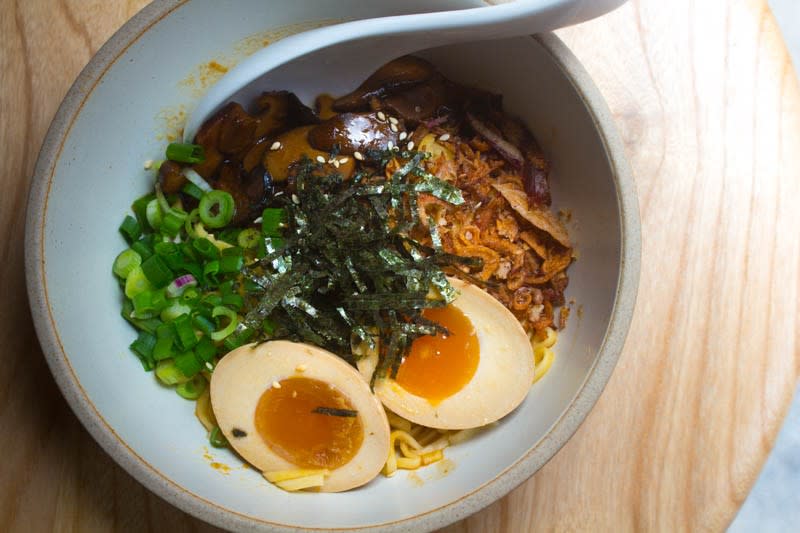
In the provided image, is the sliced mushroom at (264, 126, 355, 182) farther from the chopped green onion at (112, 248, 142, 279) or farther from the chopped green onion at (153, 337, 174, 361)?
the chopped green onion at (153, 337, 174, 361)

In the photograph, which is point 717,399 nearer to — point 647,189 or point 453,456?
point 647,189

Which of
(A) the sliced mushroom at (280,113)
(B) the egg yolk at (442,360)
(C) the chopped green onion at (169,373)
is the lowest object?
(C) the chopped green onion at (169,373)

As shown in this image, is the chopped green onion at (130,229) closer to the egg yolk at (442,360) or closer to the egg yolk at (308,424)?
the egg yolk at (308,424)

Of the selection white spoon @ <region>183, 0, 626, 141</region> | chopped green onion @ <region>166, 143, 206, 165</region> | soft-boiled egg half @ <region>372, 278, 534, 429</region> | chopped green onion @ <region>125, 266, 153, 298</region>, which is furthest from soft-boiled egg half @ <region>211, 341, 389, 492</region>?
white spoon @ <region>183, 0, 626, 141</region>

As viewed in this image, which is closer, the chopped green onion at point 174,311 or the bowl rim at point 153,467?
the bowl rim at point 153,467

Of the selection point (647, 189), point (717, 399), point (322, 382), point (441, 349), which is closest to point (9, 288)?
point (322, 382)

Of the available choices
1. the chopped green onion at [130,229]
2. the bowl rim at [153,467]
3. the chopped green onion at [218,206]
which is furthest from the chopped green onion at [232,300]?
the bowl rim at [153,467]

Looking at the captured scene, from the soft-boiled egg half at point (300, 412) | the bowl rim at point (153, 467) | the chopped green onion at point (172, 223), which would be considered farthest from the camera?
the chopped green onion at point (172, 223)

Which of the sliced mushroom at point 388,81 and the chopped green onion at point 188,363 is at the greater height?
the sliced mushroom at point 388,81
